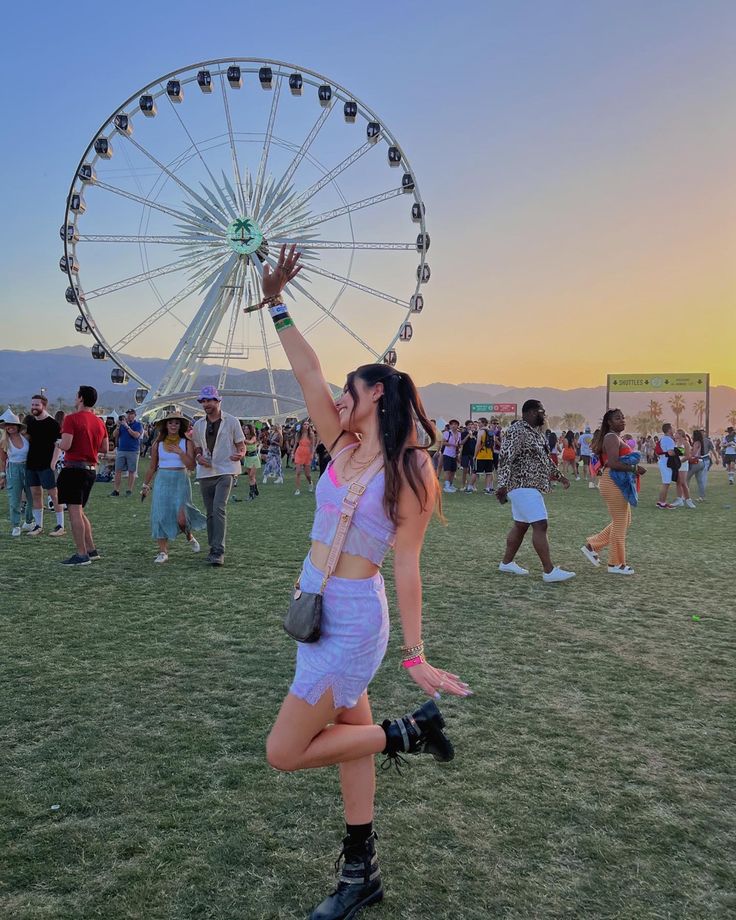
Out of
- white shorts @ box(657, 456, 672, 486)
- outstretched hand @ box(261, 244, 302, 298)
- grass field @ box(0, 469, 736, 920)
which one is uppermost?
outstretched hand @ box(261, 244, 302, 298)

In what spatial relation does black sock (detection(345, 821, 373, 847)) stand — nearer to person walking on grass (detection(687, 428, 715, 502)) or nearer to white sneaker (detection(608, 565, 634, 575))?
white sneaker (detection(608, 565, 634, 575))

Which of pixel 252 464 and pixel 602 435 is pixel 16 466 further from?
pixel 602 435

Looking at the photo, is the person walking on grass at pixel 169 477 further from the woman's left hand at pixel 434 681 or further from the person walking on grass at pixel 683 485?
the person walking on grass at pixel 683 485

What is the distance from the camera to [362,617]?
218cm

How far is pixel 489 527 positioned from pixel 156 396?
1671cm

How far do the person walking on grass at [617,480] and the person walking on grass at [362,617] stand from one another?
18.4ft

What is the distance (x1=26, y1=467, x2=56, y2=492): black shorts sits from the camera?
31.1 ft

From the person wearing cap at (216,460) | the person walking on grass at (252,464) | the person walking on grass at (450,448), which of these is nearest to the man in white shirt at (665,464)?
the person walking on grass at (450,448)

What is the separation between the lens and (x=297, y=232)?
75.4 feet

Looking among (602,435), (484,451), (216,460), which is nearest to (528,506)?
(602,435)

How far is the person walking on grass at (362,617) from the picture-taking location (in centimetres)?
217

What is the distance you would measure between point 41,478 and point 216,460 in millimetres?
3193

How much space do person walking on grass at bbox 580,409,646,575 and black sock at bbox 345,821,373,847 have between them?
5693 mm

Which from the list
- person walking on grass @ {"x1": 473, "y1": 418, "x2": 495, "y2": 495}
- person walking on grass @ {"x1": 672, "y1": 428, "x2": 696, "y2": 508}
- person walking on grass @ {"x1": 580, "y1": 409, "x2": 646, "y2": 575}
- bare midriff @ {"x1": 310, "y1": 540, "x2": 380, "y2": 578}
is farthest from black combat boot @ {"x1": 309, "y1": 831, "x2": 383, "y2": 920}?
person walking on grass @ {"x1": 473, "y1": 418, "x2": 495, "y2": 495}
